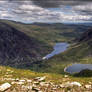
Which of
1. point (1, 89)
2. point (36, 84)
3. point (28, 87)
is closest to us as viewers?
point (1, 89)

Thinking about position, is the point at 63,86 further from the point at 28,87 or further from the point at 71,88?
the point at 28,87

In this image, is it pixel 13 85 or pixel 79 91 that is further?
pixel 13 85

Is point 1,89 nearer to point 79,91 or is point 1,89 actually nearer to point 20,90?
point 20,90

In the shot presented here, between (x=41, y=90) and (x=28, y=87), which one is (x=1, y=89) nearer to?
(x=28, y=87)

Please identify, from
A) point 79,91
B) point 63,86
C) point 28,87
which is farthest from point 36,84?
point 79,91

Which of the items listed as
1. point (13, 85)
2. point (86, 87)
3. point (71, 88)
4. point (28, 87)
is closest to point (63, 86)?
point (71, 88)

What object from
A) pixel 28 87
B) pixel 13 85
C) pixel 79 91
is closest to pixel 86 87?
pixel 79 91

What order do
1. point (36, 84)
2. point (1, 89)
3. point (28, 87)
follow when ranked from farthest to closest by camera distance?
point (36, 84) < point (28, 87) < point (1, 89)

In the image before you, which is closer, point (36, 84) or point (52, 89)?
point (52, 89)
